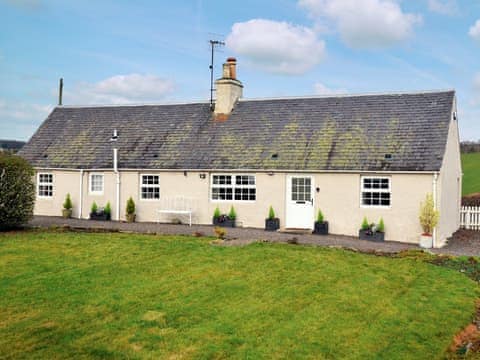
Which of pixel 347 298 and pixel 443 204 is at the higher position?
pixel 443 204

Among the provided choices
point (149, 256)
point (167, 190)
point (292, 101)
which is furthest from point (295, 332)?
point (292, 101)

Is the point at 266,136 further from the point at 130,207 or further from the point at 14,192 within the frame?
the point at 14,192

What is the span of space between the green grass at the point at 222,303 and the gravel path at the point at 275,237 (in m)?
2.61

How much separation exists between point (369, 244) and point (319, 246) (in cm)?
245

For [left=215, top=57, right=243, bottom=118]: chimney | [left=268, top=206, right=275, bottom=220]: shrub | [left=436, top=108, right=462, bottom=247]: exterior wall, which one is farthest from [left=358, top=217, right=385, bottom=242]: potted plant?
[left=215, top=57, right=243, bottom=118]: chimney

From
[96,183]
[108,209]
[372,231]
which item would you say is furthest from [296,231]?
[96,183]

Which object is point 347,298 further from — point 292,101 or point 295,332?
point 292,101

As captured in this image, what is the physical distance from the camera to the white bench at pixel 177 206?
2405 centimetres

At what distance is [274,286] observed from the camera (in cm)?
1171

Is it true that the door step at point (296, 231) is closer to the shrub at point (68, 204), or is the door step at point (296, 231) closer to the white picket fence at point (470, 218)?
the white picket fence at point (470, 218)

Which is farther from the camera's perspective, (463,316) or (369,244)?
(369,244)

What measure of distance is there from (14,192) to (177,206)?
7.42 m

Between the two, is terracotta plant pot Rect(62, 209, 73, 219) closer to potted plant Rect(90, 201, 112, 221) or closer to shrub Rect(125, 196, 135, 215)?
potted plant Rect(90, 201, 112, 221)

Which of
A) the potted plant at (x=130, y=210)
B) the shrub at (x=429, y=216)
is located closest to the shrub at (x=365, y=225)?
the shrub at (x=429, y=216)
